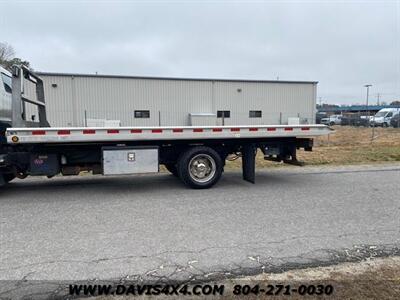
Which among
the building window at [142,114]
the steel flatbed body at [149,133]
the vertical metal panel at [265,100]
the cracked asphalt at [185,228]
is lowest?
the cracked asphalt at [185,228]

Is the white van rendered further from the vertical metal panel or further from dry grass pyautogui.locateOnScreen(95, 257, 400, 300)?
dry grass pyautogui.locateOnScreen(95, 257, 400, 300)

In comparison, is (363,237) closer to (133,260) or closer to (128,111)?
(133,260)

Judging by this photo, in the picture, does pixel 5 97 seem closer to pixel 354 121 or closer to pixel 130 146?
pixel 130 146

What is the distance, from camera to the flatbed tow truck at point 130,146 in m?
6.83

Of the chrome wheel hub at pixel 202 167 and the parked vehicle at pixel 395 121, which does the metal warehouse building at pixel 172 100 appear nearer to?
the chrome wheel hub at pixel 202 167

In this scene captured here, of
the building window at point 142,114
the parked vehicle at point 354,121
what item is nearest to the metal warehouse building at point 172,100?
the building window at point 142,114

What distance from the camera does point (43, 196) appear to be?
705 cm

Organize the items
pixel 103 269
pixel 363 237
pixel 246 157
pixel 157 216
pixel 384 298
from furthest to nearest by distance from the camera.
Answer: pixel 246 157 → pixel 157 216 → pixel 363 237 → pixel 103 269 → pixel 384 298

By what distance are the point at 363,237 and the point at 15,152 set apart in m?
6.32

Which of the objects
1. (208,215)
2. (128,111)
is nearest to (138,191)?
(208,215)

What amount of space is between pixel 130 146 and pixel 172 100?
68.1 feet

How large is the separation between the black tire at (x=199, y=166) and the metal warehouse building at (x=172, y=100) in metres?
16.0

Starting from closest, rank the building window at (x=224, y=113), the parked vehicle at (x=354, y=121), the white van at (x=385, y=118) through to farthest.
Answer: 1. the building window at (x=224, y=113)
2. the white van at (x=385, y=118)
3. the parked vehicle at (x=354, y=121)

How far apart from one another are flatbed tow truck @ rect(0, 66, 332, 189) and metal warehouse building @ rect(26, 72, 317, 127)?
51.7ft
